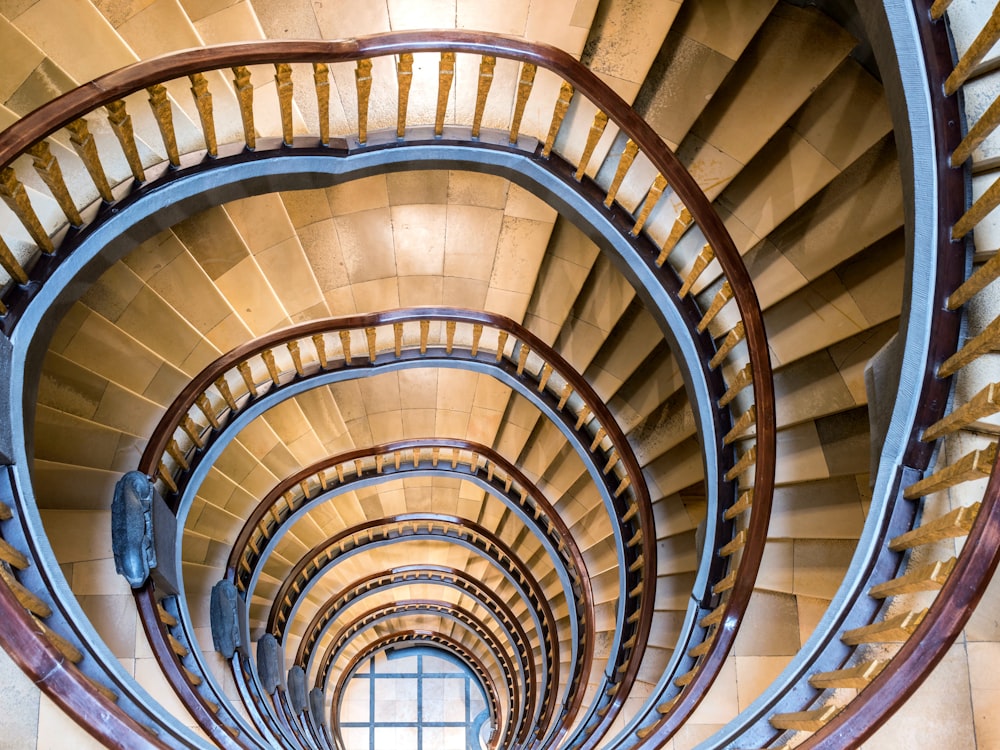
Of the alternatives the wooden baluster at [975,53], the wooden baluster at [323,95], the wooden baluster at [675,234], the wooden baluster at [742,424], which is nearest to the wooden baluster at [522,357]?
the wooden baluster at [675,234]

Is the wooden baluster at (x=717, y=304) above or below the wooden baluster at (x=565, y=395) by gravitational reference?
below

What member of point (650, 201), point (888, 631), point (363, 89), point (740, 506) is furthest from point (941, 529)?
point (363, 89)

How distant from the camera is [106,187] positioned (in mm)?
3750

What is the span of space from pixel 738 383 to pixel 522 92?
1.91m

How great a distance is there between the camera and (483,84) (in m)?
3.97

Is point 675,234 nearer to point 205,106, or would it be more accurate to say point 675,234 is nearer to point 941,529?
point 941,529

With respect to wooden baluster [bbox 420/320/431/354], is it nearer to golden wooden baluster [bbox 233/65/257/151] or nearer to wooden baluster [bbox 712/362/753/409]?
golden wooden baluster [bbox 233/65/257/151]

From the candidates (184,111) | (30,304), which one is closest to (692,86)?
(184,111)

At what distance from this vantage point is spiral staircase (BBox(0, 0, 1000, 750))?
269 centimetres

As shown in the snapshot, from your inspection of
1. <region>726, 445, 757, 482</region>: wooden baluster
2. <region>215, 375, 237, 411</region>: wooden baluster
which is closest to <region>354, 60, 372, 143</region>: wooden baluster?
<region>215, 375, 237, 411</region>: wooden baluster

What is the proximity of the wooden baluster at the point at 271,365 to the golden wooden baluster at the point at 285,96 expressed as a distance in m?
1.76

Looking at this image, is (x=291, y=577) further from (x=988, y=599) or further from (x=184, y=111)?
(x=988, y=599)

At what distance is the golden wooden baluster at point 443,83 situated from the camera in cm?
381

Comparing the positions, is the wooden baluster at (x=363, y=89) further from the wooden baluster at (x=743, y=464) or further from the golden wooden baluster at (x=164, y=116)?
the wooden baluster at (x=743, y=464)
